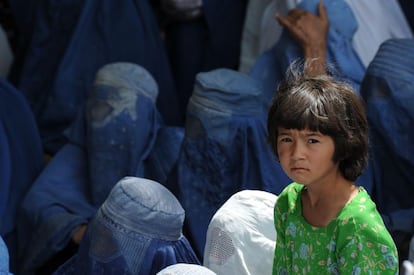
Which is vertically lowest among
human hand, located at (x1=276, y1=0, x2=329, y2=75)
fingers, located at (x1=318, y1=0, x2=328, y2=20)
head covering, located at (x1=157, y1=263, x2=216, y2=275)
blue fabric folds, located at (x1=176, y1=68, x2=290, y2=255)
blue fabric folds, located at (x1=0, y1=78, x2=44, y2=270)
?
blue fabric folds, located at (x1=0, y1=78, x2=44, y2=270)

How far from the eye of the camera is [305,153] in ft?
10.5

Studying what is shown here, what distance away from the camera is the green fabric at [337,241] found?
126 inches

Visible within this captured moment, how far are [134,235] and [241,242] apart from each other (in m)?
0.39

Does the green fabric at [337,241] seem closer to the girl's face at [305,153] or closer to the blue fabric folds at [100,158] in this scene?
the girl's face at [305,153]

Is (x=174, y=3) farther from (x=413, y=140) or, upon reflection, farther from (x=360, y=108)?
(x=360, y=108)

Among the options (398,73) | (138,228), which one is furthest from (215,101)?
(138,228)

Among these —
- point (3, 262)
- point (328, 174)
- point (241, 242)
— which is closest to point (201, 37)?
point (241, 242)

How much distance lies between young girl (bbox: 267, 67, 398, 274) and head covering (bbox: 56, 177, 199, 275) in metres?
0.93

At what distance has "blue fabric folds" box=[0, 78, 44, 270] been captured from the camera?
5641mm

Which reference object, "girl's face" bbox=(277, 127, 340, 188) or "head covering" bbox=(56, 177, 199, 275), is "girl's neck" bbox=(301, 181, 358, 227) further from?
"head covering" bbox=(56, 177, 199, 275)

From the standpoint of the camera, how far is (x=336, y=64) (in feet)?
18.6

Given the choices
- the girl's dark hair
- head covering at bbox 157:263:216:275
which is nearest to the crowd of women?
head covering at bbox 157:263:216:275

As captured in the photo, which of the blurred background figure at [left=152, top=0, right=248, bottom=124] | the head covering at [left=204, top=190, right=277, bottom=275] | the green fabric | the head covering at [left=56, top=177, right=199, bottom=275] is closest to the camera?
the green fabric

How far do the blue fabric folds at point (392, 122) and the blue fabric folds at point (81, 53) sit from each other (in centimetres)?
167
